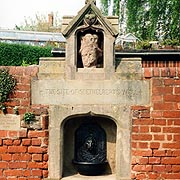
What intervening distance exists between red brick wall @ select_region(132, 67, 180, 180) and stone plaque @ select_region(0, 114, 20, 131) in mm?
1932

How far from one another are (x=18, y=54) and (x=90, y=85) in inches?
552

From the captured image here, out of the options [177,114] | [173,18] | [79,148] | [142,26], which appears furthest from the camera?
[142,26]

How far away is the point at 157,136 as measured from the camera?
5863 mm

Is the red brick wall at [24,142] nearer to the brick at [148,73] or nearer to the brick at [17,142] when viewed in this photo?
the brick at [17,142]

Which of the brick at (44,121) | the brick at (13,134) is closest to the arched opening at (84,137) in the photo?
the brick at (44,121)

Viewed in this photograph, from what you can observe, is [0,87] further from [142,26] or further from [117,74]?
[142,26]

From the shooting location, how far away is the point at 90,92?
235 inches

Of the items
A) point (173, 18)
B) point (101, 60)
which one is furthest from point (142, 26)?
point (101, 60)

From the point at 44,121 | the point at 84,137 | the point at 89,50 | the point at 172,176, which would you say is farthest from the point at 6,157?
the point at 172,176

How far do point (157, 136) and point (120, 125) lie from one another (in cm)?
63

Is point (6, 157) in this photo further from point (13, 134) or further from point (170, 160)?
point (170, 160)

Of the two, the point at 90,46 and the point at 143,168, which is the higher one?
the point at 90,46

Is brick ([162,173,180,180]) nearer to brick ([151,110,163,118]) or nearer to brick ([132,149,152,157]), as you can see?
brick ([132,149,152,157])

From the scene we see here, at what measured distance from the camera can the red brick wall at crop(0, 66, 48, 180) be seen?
236 inches
